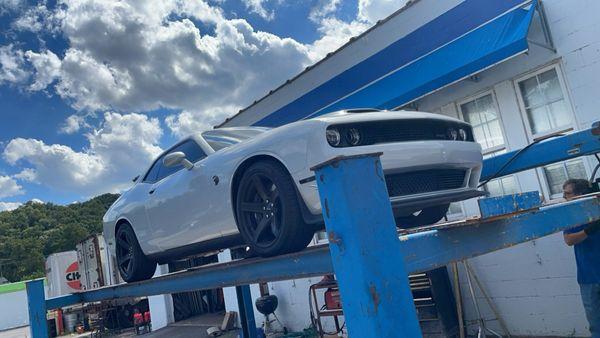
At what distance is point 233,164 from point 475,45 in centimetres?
401

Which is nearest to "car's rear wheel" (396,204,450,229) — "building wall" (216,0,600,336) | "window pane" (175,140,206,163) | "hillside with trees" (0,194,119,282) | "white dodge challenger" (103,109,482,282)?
"white dodge challenger" (103,109,482,282)

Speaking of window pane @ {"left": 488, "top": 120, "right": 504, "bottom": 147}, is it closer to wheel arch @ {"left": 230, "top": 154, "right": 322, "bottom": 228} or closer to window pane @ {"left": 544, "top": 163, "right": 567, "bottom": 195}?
window pane @ {"left": 544, "top": 163, "right": 567, "bottom": 195}

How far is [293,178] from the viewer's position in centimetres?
264

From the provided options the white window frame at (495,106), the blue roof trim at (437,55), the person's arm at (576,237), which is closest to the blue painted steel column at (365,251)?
the person's arm at (576,237)

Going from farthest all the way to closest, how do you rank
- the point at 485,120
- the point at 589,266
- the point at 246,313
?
the point at 485,120 < the point at 246,313 < the point at 589,266

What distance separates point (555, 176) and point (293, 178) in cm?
439

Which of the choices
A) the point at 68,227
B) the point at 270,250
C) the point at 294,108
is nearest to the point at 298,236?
the point at 270,250

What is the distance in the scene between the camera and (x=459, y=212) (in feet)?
21.4

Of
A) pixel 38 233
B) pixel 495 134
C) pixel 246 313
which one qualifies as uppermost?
pixel 38 233

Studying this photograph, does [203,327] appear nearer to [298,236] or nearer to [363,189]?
[298,236]

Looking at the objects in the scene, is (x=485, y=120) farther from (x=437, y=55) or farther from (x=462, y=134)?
(x=462, y=134)

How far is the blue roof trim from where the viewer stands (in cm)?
528

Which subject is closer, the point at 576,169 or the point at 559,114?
the point at 576,169

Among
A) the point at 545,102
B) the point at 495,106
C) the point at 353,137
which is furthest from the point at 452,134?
the point at 495,106
